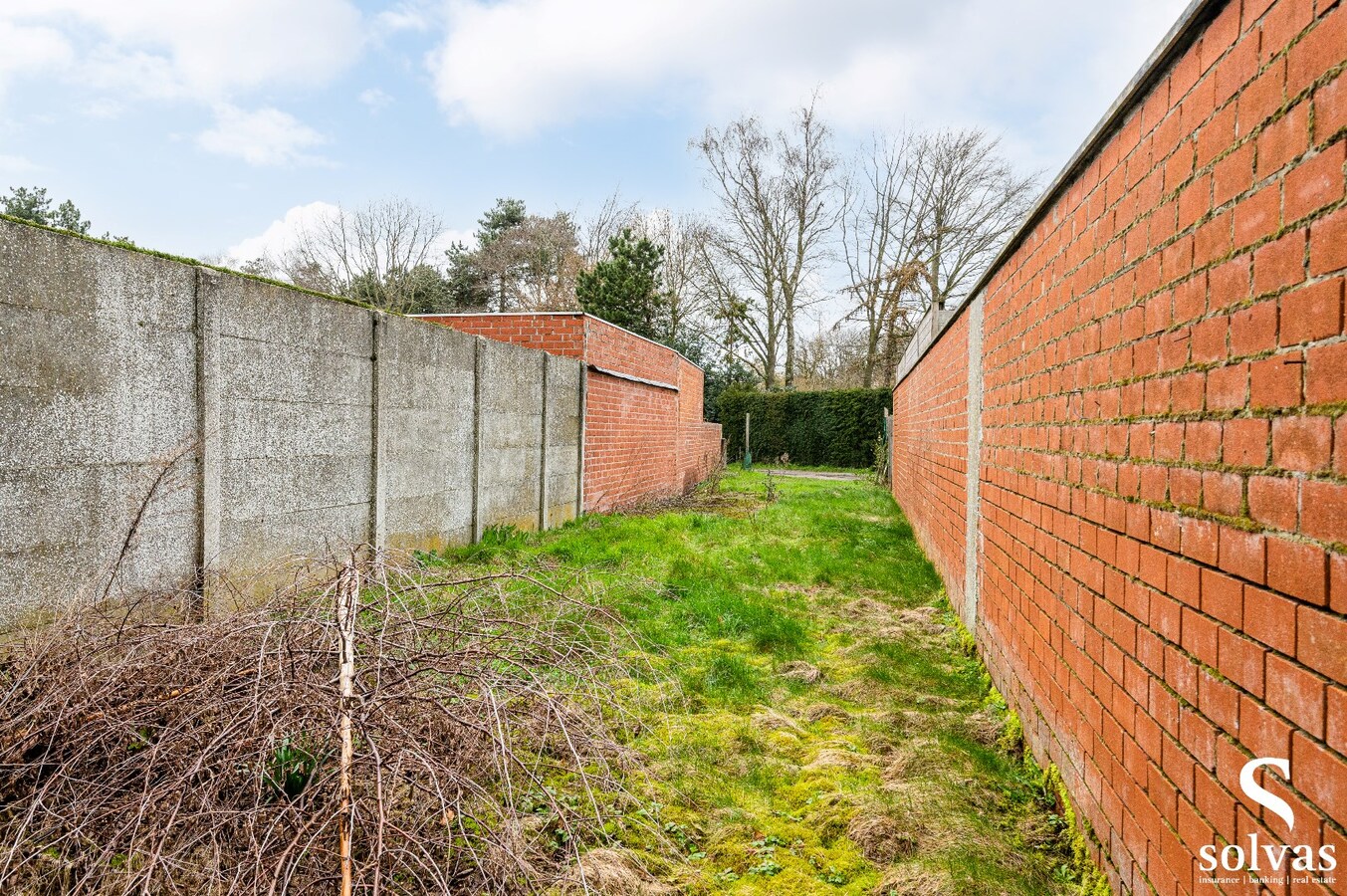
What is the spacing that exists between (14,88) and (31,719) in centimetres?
2163

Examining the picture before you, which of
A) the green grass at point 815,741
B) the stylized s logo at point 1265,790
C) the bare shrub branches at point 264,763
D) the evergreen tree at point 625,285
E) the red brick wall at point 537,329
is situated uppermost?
the evergreen tree at point 625,285

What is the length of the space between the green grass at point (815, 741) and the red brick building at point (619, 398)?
124 inches

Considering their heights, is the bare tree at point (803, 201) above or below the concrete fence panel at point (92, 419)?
above

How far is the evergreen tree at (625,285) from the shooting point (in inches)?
897

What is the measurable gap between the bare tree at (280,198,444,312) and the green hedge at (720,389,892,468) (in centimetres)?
1548

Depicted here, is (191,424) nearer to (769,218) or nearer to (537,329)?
(537,329)

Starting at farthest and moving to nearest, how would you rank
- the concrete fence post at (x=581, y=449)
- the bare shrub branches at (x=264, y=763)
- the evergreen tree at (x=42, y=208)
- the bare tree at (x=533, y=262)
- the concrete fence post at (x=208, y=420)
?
the bare tree at (x=533, y=262)
the evergreen tree at (x=42, y=208)
the concrete fence post at (x=581, y=449)
the concrete fence post at (x=208, y=420)
the bare shrub branches at (x=264, y=763)

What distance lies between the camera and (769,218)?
27.1 meters

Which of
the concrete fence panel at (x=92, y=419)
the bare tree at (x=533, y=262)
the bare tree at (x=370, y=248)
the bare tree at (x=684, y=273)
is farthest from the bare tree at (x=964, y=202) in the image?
the concrete fence panel at (x=92, y=419)

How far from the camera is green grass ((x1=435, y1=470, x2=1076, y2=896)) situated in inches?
81.4

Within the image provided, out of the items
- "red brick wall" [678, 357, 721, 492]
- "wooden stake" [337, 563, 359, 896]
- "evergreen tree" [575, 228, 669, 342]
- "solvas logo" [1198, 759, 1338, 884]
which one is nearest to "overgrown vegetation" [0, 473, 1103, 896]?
"wooden stake" [337, 563, 359, 896]

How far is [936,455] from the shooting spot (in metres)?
6.12

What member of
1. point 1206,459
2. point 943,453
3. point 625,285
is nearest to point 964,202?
point 625,285

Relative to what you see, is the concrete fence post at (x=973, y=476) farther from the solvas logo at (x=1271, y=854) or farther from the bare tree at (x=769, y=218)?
the bare tree at (x=769, y=218)
